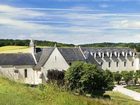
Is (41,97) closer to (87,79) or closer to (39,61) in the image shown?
(87,79)

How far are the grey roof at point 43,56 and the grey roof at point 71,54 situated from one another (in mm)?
2069

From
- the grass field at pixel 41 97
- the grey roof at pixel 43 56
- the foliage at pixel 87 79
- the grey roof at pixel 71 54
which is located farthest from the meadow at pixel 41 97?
the grey roof at pixel 43 56

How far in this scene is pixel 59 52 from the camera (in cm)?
6356

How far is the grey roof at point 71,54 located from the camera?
63.7 m

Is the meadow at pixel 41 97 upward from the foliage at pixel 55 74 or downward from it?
downward

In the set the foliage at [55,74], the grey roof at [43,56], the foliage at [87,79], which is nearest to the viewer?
the foliage at [87,79]

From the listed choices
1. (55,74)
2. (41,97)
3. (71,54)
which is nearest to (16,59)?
(71,54)

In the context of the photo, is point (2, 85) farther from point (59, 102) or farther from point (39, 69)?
point (39, 69)

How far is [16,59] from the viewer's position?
65.5m

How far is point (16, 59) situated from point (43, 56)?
466 cm

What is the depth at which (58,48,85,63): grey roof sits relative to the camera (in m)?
63.7

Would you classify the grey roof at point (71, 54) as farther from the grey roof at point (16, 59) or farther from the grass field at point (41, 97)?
the grass field at point (41, 97)

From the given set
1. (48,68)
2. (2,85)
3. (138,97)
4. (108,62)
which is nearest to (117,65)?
(108,62)

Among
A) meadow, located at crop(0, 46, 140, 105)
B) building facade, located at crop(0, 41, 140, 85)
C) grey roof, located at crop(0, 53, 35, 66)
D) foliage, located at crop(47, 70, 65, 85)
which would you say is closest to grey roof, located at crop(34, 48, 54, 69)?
building facade, located at crop(0, 41, 140, 85)
